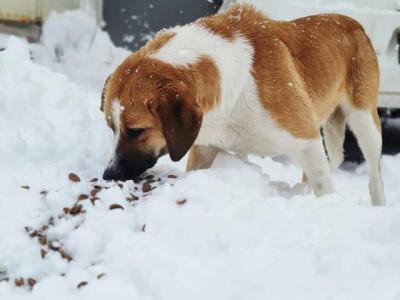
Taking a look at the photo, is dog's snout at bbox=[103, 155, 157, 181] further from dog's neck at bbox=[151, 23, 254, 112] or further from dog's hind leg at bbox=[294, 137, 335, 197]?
dog's hind leg at bbox=[294, 137, 335, 197]

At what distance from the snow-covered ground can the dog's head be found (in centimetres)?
16

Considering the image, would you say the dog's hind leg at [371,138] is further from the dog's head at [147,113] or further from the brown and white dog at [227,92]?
the dog's head at [147,113]

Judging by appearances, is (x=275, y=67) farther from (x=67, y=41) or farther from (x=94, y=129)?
(x=67, y=41)

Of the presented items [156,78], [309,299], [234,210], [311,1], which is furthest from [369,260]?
[311,1]

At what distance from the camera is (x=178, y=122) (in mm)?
3338

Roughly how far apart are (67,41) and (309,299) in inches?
216

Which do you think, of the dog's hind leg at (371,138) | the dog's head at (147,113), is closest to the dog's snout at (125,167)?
the dog's head at (147,113)

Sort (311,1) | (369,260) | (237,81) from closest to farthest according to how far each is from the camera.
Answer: (369,260)
(237,81)
(311,1)

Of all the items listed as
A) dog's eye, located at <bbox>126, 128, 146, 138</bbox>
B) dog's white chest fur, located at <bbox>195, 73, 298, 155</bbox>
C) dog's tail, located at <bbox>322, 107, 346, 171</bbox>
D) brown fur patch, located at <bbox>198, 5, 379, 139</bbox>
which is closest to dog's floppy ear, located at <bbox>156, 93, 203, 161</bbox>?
dog's eye, located at <bbox>126, 128, 146, 138</bbox>

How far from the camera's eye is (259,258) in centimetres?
270

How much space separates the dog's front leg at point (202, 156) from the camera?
4012 mm

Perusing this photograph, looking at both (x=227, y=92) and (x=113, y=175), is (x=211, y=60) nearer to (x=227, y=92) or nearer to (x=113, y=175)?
(x=227, y=92)

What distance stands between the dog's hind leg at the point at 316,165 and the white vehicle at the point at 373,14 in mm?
1601

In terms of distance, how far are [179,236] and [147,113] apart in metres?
0.78
